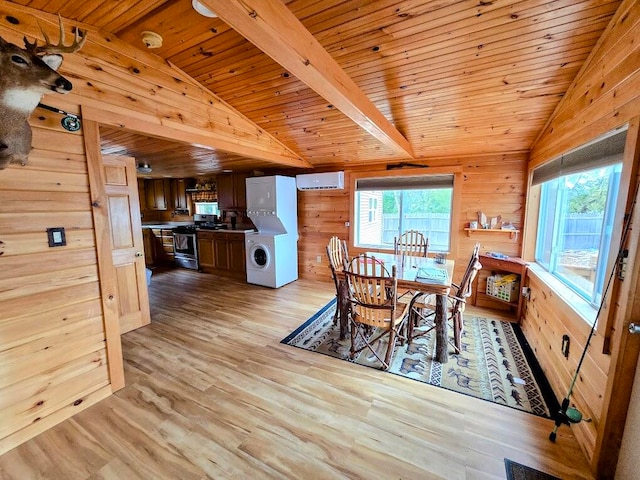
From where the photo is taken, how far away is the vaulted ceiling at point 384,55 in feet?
4.93

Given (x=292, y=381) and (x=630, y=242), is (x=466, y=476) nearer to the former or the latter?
(x=292, y=381)

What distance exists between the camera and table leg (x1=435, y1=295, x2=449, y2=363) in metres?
2.36

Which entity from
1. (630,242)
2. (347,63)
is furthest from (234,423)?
(347,63)

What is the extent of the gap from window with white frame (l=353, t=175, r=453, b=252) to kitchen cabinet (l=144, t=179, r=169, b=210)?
17.1 feet

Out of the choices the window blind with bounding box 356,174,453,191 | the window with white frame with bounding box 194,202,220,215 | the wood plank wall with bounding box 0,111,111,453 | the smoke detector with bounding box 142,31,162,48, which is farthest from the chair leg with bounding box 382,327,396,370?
the window with white frame with bounding box 194,202,220,215

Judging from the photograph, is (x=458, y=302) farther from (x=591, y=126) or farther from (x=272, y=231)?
(x=272, y=231)

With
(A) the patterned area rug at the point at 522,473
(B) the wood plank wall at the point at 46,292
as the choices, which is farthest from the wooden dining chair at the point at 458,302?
(B) the wood plank wall at the point at 46,292

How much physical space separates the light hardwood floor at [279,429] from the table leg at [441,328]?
41cm

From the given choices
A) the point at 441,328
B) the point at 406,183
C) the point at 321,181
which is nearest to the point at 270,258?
the point at 321,181

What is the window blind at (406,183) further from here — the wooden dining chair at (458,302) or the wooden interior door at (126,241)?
the wooden interior door at (126,241)

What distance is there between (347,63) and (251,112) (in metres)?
1.44

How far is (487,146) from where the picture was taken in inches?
131

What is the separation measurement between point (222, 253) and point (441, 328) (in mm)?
4266

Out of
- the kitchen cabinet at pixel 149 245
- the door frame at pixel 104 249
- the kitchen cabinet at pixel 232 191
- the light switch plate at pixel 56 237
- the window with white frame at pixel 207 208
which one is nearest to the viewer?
the light switch plate at pixel 56 237
